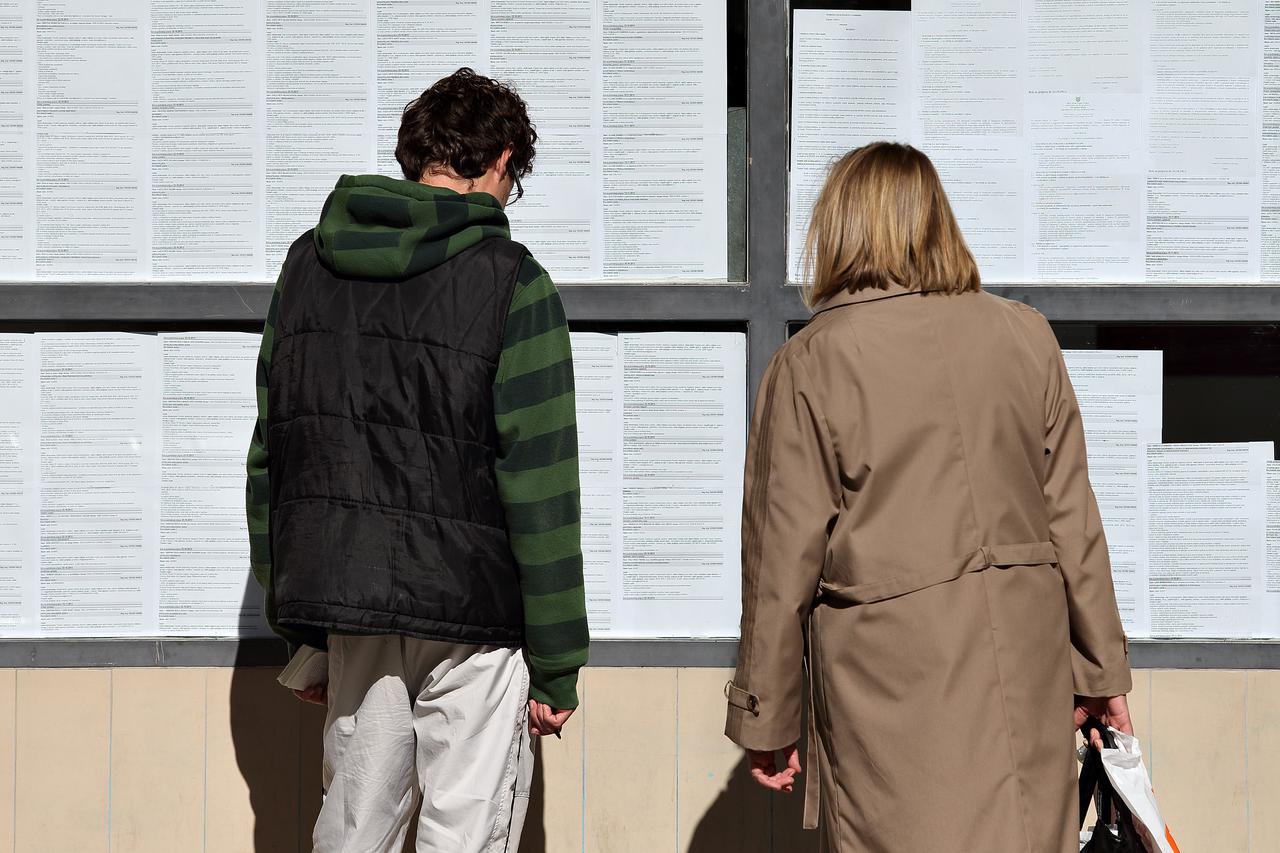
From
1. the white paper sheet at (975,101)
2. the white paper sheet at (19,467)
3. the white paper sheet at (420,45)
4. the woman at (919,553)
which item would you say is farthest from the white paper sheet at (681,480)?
the white paper sheet at (19,467)

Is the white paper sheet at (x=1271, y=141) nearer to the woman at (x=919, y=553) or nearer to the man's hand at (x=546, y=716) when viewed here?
the woman at (x=919, y=553)

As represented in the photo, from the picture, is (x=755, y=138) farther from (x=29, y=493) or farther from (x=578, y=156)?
(x=29, y=493)

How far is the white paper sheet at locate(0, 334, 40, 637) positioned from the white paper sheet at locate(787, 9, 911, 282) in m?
2.03

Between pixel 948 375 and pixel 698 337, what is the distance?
3.83ft

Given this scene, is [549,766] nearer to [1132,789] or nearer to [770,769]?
[770,769]

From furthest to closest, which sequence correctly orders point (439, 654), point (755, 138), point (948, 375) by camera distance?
point (755, 138)
point (439, 654)
point (948, 375)

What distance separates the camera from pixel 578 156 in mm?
3129

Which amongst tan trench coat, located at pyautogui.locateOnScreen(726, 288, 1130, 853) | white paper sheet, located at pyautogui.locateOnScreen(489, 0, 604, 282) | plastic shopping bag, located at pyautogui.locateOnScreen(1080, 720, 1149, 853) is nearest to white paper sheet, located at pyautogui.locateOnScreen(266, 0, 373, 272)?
white paper sheet, located at pyautogui.locateOnScreen(489, 0, 604, 282)

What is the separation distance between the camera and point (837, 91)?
3111 millimetres

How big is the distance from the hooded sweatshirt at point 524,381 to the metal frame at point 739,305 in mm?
908

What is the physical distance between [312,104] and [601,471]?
123 centimetres

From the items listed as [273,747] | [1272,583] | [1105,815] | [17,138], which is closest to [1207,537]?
[1272,583]

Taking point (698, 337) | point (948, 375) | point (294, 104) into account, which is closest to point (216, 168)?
point (294, 104)

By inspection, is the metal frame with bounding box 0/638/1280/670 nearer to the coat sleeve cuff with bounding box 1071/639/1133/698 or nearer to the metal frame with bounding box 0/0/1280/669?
the metal frame with bounding box 0/0/1280/669
